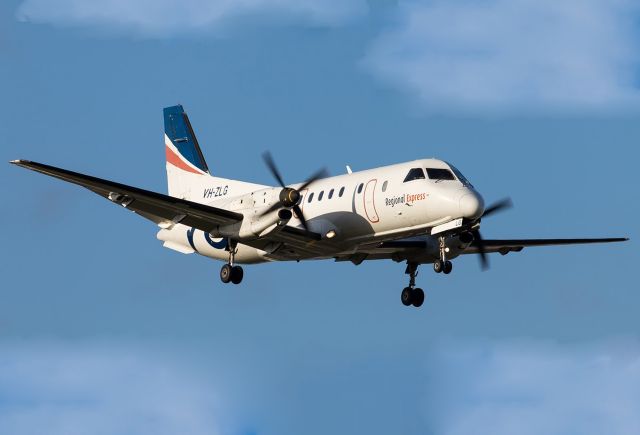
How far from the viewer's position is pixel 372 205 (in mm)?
30422

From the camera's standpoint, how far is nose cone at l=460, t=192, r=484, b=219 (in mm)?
29094

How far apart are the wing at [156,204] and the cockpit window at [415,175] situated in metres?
4.17

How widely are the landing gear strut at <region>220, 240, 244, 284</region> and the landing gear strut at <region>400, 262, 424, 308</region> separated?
482 cm

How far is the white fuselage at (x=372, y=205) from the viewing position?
96.8ft

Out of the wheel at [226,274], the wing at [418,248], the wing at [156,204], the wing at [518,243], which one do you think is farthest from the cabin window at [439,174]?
the wheel at [226,274]

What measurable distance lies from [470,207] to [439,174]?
1498 mm

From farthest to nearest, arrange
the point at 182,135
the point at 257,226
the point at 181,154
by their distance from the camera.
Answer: the point at 182,135
the point at 181,154
the point at 257,226

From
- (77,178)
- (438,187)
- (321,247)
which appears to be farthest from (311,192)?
(77,178)

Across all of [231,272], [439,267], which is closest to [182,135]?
[231,272]

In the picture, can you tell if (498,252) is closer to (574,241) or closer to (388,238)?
(574,241)

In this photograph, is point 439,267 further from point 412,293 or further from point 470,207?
point 412,293

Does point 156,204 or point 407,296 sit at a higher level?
point 156,204

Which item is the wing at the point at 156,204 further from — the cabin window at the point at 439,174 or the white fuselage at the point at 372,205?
the cabin window at the point at 439,174

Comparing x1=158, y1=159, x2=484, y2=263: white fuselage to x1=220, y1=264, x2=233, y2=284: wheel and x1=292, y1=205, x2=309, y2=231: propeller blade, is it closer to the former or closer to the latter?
x1=292, y1=205, x2=309, y2=231: propeller blade
